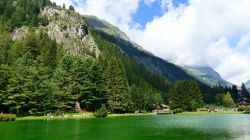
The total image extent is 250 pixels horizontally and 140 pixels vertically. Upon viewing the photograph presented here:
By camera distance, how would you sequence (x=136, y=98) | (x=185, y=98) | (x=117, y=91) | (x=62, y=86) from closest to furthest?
(x=62, y=86), (x=117, y=91), (x=136, y=98), (x=185, y=98)

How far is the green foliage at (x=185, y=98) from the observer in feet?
526

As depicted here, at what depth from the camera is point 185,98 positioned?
530 ft

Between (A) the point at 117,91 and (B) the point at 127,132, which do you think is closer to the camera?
(B) the point at 127,132

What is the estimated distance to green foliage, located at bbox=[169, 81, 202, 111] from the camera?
160 metres

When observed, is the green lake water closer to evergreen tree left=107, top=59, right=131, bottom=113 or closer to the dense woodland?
the dense woodland

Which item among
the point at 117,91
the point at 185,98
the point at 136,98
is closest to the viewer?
the point at 117,91

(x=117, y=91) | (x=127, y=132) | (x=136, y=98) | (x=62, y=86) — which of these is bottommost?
(x=127, y=132)

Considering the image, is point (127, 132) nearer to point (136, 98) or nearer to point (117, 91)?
point (117, 91)

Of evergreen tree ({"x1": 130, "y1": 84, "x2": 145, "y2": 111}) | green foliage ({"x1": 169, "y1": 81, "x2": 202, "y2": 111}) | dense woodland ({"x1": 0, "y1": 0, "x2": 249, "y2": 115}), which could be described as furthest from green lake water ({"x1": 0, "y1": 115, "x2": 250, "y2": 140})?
green foliage ({"x1": 169, "y1": 81, "x2": 202, "y2": 111})

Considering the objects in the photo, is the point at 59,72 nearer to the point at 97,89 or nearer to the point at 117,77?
the point at 97,89

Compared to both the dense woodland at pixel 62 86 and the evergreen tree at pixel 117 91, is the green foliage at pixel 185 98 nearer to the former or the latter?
the dense woodland at pixel 62 86

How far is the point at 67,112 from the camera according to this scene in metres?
118

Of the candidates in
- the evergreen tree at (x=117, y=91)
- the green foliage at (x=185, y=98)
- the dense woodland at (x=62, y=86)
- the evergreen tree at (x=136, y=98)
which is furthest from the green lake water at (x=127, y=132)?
the green foliage at (x=185, y=98)

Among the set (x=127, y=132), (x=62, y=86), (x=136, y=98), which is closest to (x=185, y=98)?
(x=136, y=98)
